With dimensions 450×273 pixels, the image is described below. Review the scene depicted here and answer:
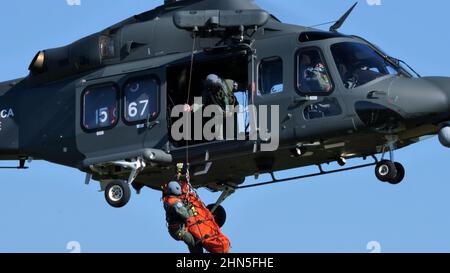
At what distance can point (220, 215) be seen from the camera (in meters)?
25.1

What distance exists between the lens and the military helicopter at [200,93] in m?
21.9

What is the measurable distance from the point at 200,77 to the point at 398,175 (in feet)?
13.4

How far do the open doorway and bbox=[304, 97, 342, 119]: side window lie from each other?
1.26 metres

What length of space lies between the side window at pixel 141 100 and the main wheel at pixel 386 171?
3940 millimetres

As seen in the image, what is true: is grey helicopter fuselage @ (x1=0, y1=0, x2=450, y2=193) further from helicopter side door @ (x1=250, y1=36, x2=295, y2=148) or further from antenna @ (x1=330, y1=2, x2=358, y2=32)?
antenna @ (x1=330, y1=2, x2=358, y2=32)

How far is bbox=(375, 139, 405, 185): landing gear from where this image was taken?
71.3 feet

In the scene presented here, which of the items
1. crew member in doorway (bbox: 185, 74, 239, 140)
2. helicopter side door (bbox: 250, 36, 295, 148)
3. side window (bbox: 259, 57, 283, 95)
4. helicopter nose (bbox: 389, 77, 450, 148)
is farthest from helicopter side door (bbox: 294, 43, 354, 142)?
crew member in doorway (bbox: 185, 74, 239, 140)

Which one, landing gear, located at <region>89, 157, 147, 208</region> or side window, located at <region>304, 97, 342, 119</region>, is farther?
landing gear, located at <region>89, 157, 147, 208</region>

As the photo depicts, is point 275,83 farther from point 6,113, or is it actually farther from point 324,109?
point 6,113

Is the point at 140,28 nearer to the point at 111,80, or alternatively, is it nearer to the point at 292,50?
the point at 111,80

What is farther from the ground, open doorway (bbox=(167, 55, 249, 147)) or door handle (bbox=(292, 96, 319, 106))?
open doorway (bbox=(167, 55, 249, 147))

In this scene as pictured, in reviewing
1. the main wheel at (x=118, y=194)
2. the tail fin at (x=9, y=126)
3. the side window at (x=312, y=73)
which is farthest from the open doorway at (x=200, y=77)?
the tail fin at (x=9, y=126)

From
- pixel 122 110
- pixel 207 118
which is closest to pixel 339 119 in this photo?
pixel 207 118

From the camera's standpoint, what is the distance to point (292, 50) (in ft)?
73.5
